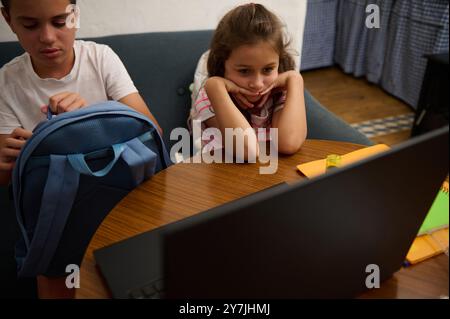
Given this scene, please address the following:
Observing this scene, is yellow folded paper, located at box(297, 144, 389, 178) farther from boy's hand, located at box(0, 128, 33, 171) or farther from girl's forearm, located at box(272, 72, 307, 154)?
boy's hand, located at box(0, 128, 33, 171)

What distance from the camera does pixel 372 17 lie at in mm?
3070

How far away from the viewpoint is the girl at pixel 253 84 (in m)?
1.01

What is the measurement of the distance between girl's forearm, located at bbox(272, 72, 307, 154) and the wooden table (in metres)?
0.03

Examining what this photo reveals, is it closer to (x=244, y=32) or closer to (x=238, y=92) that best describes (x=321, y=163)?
(x=238, y=92)

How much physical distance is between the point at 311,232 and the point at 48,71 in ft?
3.45

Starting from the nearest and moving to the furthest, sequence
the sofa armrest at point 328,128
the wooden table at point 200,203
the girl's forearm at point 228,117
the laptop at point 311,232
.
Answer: the laptop at point 311,232 < the wooden table at point 200,203 < the girl's forearm at point 228,117 < the sofa armrest at point 328,128

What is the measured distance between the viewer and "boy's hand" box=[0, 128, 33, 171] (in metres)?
0.86

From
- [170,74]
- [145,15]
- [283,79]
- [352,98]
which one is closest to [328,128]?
[283,79]

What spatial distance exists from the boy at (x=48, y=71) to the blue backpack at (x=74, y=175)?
0.70 ft

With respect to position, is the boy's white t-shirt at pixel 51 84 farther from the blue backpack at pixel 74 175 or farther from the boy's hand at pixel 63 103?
the blue backpack at pixel 74 175

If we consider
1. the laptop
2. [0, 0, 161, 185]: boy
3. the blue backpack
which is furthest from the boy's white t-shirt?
the laptop

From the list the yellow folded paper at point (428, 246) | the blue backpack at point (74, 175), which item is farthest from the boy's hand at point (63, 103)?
the yellow folded paper at point (428, 246)
